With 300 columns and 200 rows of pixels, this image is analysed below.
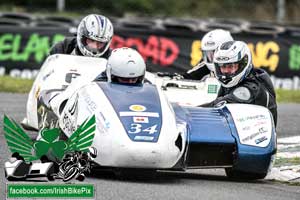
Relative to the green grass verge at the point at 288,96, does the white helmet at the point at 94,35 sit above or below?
above

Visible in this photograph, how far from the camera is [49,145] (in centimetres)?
869

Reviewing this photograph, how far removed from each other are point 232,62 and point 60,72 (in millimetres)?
2567

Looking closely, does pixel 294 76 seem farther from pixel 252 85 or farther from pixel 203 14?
pixel 203 14

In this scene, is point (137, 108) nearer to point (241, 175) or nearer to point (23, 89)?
point (241, 175)

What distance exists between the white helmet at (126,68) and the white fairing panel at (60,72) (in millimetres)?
2079

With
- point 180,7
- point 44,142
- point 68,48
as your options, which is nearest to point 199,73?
point 68,48

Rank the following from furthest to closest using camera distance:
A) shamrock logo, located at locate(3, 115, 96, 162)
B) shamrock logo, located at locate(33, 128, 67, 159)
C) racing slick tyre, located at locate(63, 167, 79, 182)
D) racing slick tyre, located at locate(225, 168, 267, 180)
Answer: racing slick tyre, located at locate(225, 168, 267, 180) < racing slick tyre, located at locate(63, 167, 79, 182) < shamrock logo, located at locate(33, 128, 67, 159) < shamrock logo, located at locate(3, 115, 96, 162)

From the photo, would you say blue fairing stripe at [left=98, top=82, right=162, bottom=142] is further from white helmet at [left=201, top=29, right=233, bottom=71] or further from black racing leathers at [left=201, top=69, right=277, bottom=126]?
white helmet at [left=201, top=29, right=233, bottom=71]

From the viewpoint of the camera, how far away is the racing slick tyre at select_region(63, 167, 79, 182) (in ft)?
28.6

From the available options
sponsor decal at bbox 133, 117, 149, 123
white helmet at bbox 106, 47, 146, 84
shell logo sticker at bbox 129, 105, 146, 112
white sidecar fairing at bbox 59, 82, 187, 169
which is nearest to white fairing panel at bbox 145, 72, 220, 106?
white helmet at bbox 106, 47, 146, 84

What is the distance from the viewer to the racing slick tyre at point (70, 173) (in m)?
8.71

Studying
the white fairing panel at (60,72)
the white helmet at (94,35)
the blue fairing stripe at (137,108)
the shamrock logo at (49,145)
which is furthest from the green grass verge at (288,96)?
the shamrock logo at (49,145)

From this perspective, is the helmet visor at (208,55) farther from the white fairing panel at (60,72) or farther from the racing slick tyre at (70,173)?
the racing slick tyre at (70,173)

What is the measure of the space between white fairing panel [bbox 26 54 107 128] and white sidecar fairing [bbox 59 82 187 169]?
7.93ft
